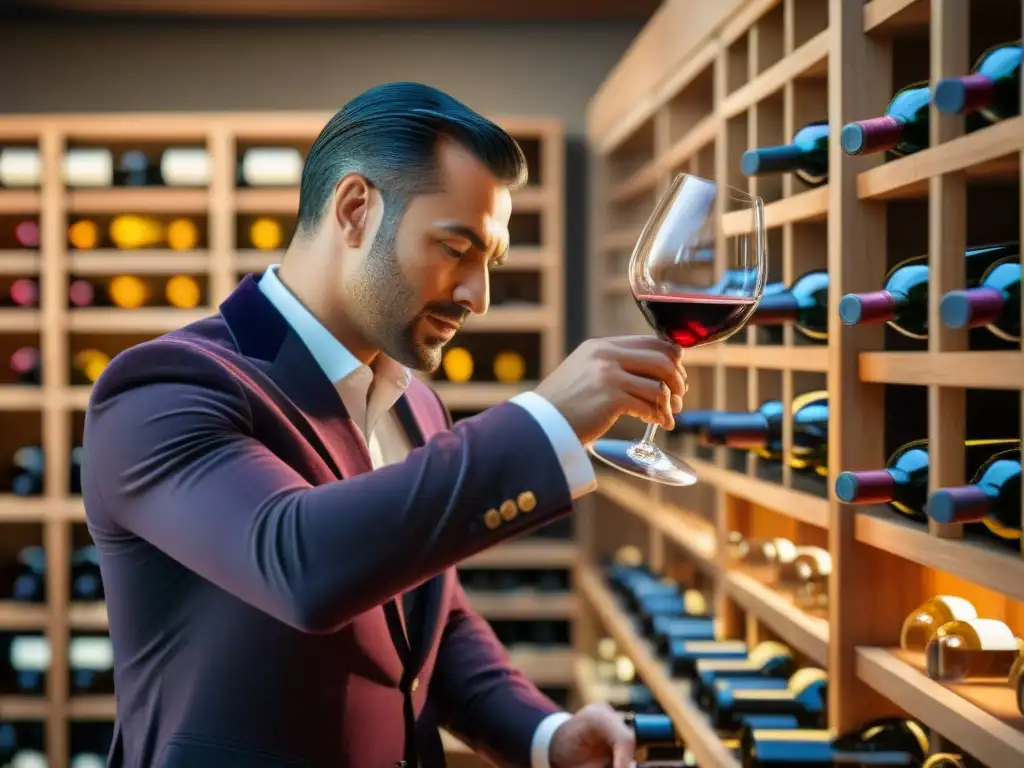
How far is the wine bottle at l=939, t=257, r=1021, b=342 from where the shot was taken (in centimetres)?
104

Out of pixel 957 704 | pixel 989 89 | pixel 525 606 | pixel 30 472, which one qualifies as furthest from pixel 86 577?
pixel 989 89

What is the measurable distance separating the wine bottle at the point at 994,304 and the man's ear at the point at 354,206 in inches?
23.4

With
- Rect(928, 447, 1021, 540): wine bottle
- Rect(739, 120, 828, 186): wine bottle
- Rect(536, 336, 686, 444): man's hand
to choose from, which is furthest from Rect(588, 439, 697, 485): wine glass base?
Rect(739, 120, 828, 186): wine bottle

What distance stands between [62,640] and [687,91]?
2.55 metres

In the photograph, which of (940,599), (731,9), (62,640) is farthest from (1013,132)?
(62,640)

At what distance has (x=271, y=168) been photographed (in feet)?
12.0

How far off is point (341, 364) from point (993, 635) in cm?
76

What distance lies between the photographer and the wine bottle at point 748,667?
1.75 metres

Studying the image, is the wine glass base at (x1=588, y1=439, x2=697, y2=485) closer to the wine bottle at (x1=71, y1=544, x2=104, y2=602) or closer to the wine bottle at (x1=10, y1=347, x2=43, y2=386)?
the wine bottle at (x1=71, y1=544, x2=104, y2=602)

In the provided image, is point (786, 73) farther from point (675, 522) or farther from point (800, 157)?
point (675, 522)

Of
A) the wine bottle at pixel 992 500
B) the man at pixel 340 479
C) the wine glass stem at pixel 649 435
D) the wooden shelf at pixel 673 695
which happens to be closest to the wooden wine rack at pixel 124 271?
the wooden shelf at pixel 673 695

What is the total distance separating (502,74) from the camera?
4023mm

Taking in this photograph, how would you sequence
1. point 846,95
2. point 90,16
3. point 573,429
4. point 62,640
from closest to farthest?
1. point 573,429
2. point 846,95
3. point 62,640
4. point 90,16

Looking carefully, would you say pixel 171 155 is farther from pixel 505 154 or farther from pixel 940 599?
pixel 940 599
